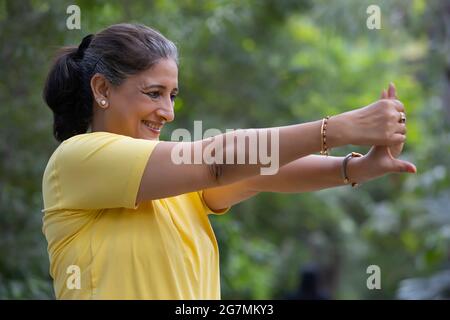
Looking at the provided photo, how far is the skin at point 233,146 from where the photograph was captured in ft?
6.35

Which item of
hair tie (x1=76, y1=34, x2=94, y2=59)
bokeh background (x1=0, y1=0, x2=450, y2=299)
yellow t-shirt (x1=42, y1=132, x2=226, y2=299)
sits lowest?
yellow t-shirt (x1=42, y1=132, x2=226, y2=299)

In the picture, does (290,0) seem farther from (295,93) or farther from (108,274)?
(108,274)

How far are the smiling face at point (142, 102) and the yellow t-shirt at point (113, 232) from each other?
0.12 meters

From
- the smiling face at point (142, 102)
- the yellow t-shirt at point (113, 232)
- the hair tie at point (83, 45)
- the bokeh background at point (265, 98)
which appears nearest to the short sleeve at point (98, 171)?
the yellow t-shirt at point (113, 232)

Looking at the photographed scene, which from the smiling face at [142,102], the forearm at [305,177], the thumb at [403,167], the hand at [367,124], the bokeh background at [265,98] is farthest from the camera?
the bokeh background at [265,98]

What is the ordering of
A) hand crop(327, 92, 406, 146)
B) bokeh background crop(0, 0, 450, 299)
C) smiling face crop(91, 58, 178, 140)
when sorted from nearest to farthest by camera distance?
hand crop(327, 92, 406, 146) → smiling face crop(91, 58, 178, 140) → bokeh background crop(0, 0, 450, 299)

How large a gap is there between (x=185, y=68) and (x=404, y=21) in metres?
2.87

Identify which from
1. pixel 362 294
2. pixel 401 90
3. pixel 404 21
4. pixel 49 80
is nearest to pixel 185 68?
pixel 404 21

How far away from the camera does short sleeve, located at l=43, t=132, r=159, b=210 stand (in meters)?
2.01

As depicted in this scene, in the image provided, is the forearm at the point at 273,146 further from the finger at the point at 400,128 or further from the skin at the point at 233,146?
the finger at the point at 400,128

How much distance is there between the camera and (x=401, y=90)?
32.8ft

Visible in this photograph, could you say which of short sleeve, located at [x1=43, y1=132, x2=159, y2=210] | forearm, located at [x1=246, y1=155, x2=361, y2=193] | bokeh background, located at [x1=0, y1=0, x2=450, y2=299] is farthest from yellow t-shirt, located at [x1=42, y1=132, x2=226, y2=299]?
bokeh background, located at [x1=0, y1=0, x2=450, y2=299]

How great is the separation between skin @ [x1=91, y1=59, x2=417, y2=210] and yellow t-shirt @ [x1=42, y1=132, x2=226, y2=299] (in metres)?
0.08

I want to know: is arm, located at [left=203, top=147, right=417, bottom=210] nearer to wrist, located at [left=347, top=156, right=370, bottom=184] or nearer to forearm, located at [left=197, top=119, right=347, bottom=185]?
wrist, located at [left=347, top=156, right=370, bottom=184]
